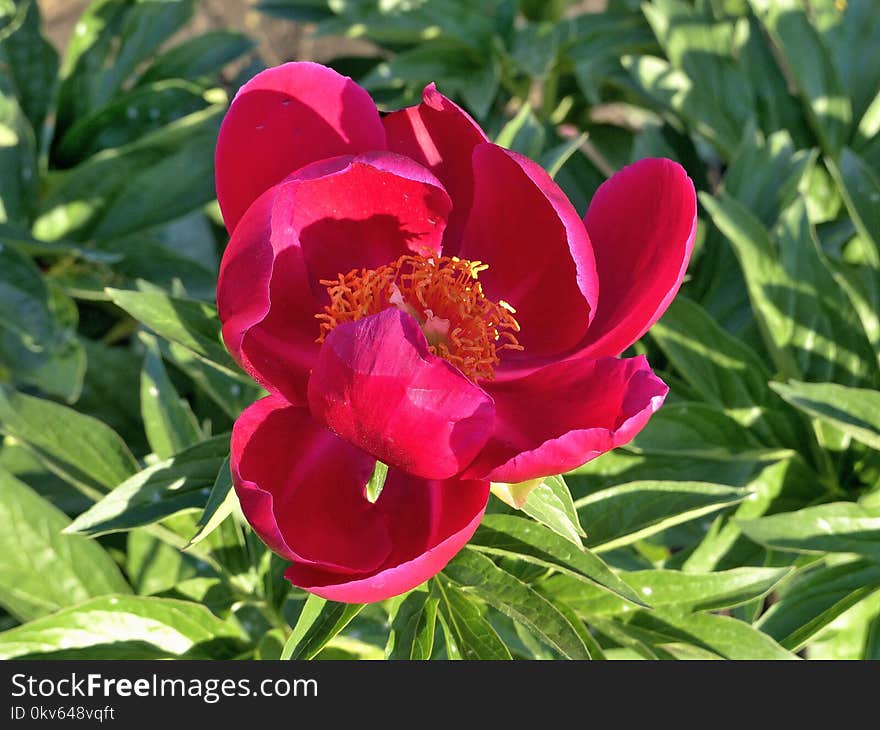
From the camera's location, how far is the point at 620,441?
86cm

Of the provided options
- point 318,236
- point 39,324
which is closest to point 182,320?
point 318,236

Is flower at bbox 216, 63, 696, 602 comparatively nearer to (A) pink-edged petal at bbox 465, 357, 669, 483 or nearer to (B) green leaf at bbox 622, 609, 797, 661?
(A) pink-edged petal at bbox 465, 357, 669, 483

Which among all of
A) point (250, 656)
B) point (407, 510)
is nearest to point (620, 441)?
point (407, 510)

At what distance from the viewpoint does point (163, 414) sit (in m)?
1.31

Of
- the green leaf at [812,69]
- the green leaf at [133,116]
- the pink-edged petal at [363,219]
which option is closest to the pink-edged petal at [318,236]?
the pink-edged petal at [363,219]

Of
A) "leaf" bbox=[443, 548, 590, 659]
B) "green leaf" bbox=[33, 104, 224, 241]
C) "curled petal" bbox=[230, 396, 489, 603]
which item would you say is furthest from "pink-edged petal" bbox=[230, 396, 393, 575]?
"green leaf" bbox=[33, 104, 224, 241]

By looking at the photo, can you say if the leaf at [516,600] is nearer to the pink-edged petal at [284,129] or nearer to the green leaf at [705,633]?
the green leaf at [705,633]

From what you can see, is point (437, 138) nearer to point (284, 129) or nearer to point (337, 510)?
point (284, 129)

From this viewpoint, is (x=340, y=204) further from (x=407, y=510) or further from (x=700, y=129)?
(x=700, y=129)

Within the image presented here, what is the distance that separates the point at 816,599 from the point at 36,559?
957 millimetres

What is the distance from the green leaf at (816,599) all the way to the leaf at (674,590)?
0.14m

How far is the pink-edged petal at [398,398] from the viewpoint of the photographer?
86cm

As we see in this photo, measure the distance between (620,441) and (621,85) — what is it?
4.18 feet
